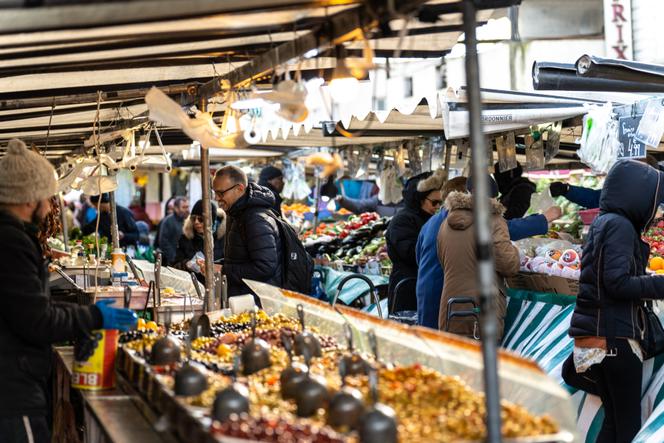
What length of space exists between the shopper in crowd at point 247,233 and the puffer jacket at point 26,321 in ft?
8.48

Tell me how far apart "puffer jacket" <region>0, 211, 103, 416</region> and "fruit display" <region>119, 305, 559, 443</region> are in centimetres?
37

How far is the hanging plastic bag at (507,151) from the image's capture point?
8.45 metres

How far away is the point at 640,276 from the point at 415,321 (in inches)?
93.6

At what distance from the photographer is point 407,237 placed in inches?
321

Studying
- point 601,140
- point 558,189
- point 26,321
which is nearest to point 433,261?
point 601,140

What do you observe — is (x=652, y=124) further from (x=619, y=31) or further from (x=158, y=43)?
(x=619, y=31)

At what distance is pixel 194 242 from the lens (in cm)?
1033

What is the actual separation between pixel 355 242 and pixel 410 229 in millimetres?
3907

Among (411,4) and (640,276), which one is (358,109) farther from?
(411,4)

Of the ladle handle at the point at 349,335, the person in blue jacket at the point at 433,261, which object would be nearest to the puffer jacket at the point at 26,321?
the ladle handle at the point at 349,335

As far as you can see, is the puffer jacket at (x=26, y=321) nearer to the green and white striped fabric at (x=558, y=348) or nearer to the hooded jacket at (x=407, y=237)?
the green and white striped fabric at (x=558, y=348)

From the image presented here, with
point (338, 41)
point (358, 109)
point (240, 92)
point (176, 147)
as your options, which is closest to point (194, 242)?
point (176, 147)

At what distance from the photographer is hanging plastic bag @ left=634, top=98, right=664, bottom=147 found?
6.33 meters

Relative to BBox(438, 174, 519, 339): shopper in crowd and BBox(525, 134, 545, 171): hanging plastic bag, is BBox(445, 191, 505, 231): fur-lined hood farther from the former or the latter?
BBox(525, 134, 545, 171): hanging plastic bag
